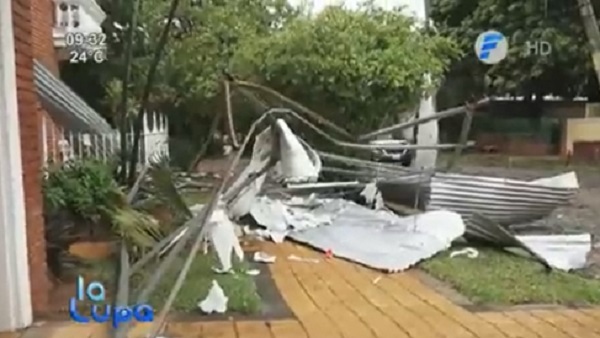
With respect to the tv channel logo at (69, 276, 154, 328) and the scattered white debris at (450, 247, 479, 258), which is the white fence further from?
the scattered white debris at (450, 247, 479, 258)

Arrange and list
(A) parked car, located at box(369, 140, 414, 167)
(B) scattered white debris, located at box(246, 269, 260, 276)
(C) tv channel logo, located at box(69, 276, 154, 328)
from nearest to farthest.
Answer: (C) tv channel logo, located at box(69, 276, 154, 328) → (B) scattered white debris, located at box(246, 269, 260, 276) → (A) parked car, located at box(369, 140, 414, 167)

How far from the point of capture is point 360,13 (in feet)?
22.7

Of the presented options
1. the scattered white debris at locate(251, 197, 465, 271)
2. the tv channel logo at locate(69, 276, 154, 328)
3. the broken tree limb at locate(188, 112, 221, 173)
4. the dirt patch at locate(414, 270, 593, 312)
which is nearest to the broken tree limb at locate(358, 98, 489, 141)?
the scattered white debris at locate(251, 197, 465, 271)

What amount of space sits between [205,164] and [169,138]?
33.1 inches

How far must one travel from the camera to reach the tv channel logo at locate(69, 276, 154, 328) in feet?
8.04

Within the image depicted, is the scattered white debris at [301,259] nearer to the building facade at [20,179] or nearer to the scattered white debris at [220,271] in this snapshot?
the scattered white debris at [220,271]

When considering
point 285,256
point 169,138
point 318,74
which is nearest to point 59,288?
point 285,256

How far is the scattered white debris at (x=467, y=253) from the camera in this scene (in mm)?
4812

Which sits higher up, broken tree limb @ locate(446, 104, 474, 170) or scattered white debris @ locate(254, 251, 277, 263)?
broken tree limb @ locate(446, 104, 474, 170)

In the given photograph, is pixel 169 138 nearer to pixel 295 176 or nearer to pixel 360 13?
pixel 360 13

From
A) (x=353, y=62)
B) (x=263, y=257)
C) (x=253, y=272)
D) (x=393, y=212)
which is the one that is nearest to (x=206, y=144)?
(x=263, y=257)

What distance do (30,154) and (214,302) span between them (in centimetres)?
97

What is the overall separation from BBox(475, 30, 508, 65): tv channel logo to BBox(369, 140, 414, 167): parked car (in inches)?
31.4

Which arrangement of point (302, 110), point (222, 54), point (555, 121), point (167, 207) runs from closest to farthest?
point (167, 207), point (302, 110), point (555, 121), point (222, 54)
